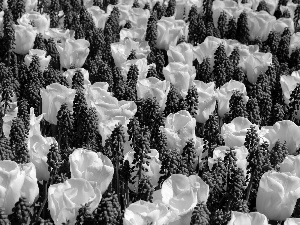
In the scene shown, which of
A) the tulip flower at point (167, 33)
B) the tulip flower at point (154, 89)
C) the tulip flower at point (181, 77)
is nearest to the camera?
the tulip flower at point (154, 89)

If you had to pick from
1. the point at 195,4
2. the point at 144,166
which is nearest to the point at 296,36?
the point at 195,4

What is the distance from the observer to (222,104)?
466cm

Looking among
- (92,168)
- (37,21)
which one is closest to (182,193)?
(92,168)

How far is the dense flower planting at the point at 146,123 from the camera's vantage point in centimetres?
329

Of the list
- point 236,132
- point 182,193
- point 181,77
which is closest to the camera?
→ point 182,193

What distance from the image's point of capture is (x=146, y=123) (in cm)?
431

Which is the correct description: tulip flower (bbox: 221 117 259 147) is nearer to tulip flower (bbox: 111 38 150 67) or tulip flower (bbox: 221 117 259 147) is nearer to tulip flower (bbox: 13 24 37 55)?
tulip flower (bbox: 111 38 150 67)

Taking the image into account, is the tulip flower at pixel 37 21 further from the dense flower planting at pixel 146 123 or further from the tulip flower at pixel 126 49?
the tulip flower at pixel 126 49

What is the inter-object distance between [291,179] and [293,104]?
125 centimetres

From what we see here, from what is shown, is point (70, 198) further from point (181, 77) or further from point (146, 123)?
point (181, 77)

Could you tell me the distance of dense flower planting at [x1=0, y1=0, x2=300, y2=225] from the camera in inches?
130

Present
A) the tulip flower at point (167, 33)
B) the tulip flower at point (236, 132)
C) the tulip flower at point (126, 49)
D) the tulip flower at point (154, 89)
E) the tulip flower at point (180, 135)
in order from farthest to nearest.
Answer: the tulip flower at point (167, 33) → the tulip flower at point (126, 49) → the tulip flower at point (154, 89) → the tulip flower at point (236, 132) → the tulip flower at point (180, 135)

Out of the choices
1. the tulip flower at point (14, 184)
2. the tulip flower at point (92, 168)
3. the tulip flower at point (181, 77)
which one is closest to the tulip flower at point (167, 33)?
the tulip flower at point (181, 77)

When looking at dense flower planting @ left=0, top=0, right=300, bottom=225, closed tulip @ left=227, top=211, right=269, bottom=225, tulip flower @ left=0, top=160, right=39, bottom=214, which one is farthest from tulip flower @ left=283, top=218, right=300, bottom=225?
tulip flower @ left=0, top=160, right=39, bottom=214
